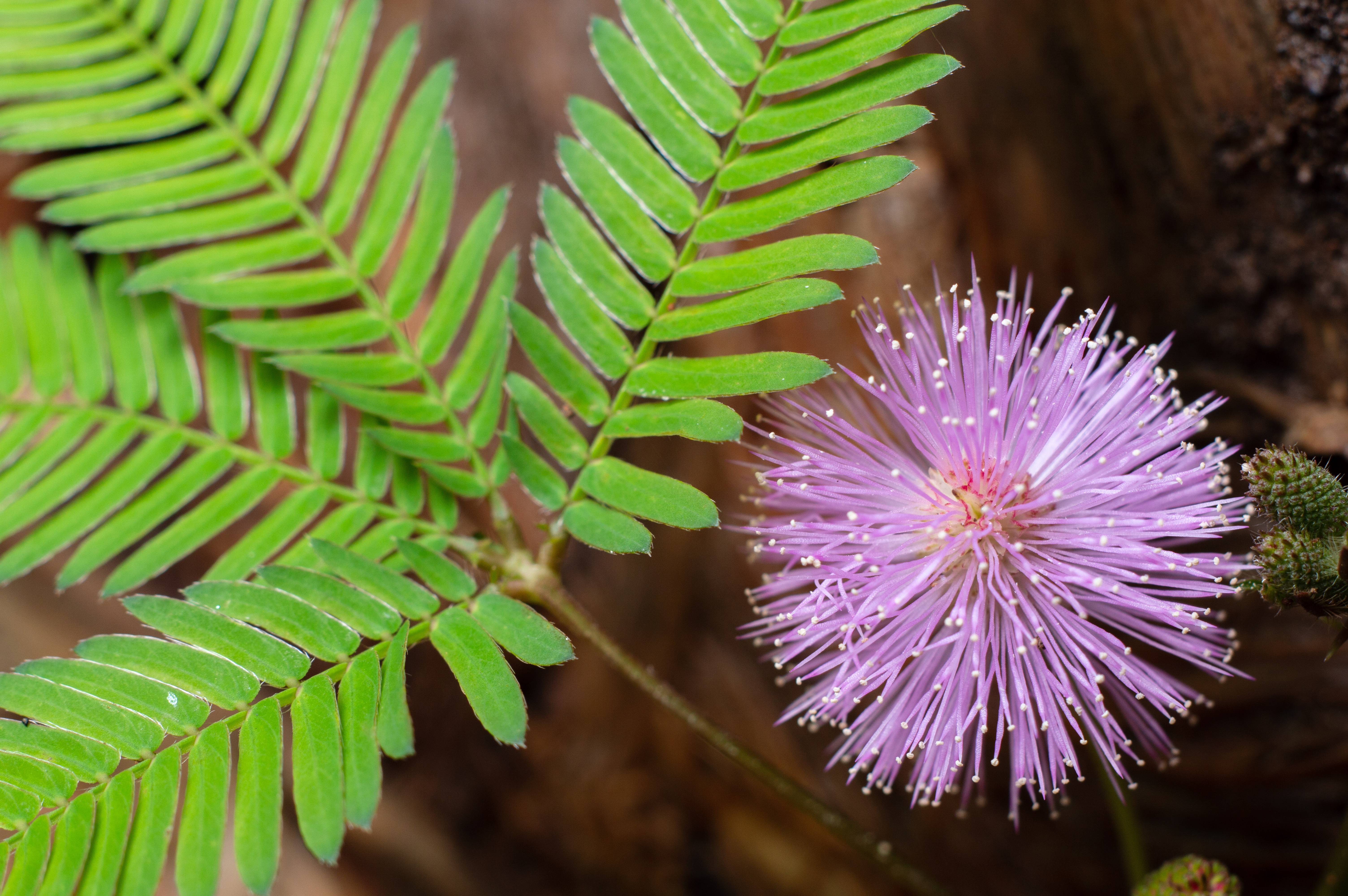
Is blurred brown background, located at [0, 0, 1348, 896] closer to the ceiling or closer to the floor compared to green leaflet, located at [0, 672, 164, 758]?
closer to the floor

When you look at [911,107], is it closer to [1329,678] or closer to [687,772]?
[1329,678]

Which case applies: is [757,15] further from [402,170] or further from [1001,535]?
[1001,535]

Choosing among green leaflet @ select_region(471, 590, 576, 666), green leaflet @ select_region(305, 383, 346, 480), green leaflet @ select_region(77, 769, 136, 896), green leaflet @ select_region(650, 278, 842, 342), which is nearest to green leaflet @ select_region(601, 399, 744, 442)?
green leaflet @ select_region(650, 278, 842, 342)

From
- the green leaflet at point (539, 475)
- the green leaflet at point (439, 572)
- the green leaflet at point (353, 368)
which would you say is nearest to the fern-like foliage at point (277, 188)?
the green leaflet at point (353, 368)

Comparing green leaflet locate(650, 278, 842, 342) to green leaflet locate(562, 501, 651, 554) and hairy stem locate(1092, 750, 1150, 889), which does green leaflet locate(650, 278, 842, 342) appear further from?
hairy stem locate(1092, 750, 1150, 889)

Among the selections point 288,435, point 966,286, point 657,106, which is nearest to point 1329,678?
point 966,286

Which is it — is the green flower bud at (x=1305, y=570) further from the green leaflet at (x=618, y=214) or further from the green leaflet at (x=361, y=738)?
the green leaflet at (x=361, y=738)

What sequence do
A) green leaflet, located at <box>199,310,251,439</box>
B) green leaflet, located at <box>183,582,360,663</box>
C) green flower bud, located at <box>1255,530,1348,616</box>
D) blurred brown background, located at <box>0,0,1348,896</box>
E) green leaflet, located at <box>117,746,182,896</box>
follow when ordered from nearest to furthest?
green flower bud, located at <box>1255,530,1348,616</box>, green leaflet, located at <box>117,746,182,896</box>, green leaflet, located at <box>183,582,360,663</box>, green leaflet, located at <box>199,310,251,439</box>, blurred brown background, located at <box>0,0,1348,896</box>

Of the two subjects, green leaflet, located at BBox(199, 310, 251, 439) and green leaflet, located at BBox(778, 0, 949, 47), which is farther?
green leaflet, located at BBox(199, 310, 251, 439)
